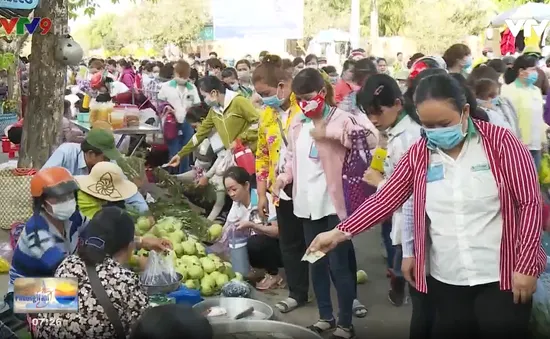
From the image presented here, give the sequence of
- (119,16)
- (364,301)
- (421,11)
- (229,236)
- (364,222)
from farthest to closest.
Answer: (119,16), (421,11), (229,236), (364,301), (364,222)

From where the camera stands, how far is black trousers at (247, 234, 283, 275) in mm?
6309

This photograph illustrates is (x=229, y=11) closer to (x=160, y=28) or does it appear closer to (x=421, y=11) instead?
(x=421, y=11)

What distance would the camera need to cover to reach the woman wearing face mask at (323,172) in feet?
15.9

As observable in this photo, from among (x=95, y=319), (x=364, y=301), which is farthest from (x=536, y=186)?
(x=364, y=301)

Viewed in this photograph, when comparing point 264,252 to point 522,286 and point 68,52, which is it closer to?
point 68,52

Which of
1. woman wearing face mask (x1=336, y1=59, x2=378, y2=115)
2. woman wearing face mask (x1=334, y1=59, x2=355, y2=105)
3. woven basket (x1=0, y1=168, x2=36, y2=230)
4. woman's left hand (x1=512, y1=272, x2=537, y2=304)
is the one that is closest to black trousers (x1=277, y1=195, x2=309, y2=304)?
woman's left hand (x1=512, y1=272, x2=537, y2=304)

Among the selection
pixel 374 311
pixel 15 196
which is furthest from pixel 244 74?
pixel 374 311

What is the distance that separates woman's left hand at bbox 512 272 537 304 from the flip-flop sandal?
2829 millimetres

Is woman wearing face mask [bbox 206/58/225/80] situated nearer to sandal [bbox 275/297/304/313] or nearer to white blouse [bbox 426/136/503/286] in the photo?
sandal [bbox 275/297/304/313]

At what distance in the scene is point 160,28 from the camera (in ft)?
196

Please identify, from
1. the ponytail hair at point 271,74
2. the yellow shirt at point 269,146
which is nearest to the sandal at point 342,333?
the yellow shirt at point 269,146

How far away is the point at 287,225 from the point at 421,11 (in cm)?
4168

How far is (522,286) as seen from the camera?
305 centimetres

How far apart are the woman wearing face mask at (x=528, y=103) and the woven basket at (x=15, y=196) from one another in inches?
195
